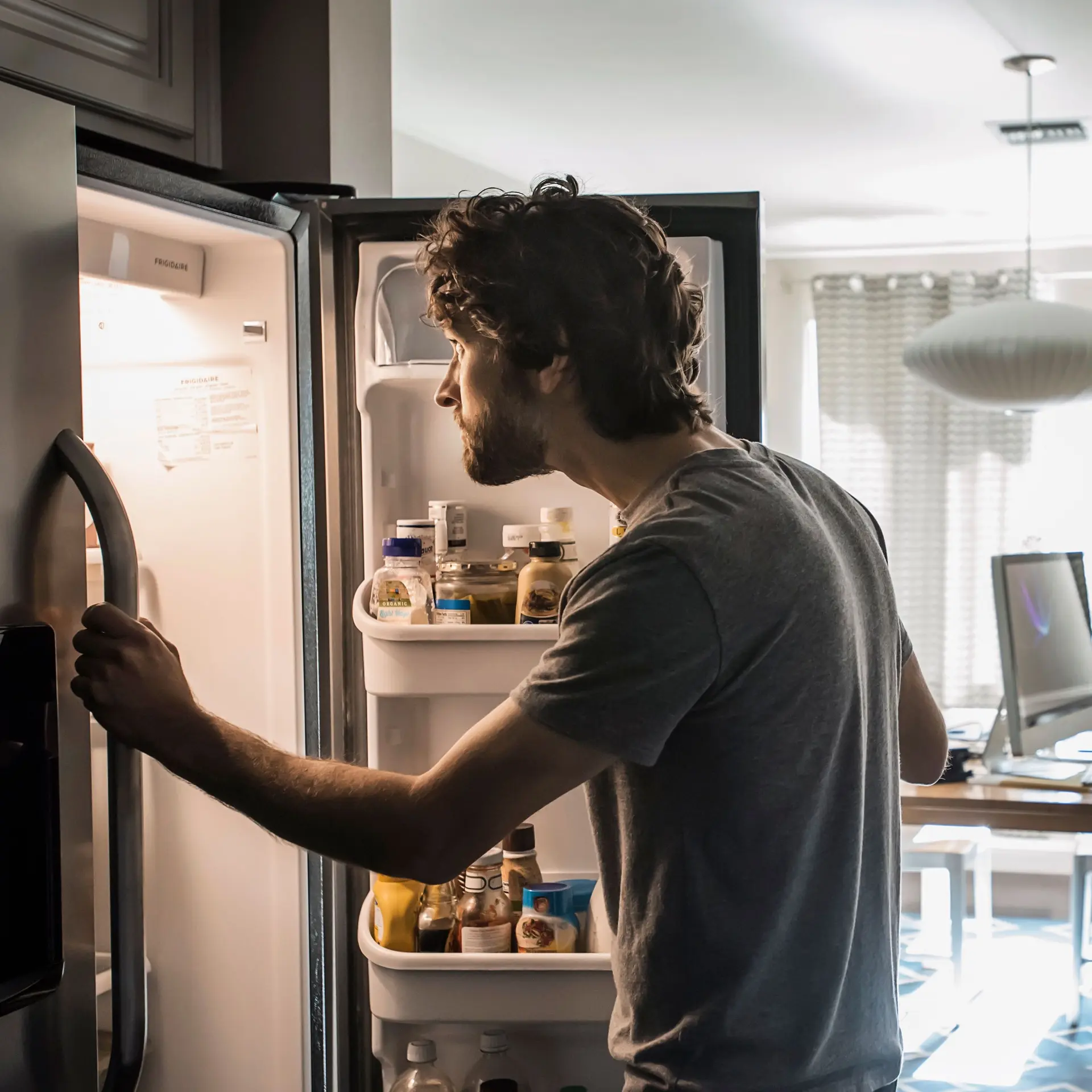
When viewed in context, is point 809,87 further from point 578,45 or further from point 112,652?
point 112,652

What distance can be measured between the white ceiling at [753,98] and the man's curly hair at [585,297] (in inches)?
70.1

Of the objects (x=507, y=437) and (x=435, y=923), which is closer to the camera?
(x=507, y=437)

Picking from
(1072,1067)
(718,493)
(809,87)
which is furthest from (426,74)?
(1072,1067)

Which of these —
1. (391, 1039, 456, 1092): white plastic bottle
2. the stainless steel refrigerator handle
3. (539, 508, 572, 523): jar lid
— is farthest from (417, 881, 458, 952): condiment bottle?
the stainless steel refrigerator handle

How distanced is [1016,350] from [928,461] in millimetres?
2412

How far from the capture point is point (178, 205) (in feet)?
4.21

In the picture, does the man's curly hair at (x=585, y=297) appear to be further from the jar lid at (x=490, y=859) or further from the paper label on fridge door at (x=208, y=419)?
the jar lid at (x=490, y=859)

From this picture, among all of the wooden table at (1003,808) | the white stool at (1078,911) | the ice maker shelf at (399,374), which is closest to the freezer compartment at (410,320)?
the ice maker shelf at (399,374)

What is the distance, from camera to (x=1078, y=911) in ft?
12.1

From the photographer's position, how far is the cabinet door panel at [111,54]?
1196mm

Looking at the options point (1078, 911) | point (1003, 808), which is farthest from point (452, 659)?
point (1078, 911)

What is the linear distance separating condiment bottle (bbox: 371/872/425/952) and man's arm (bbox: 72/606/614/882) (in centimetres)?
58

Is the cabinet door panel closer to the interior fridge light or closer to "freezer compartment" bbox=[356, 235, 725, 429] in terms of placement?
the interior fridge light

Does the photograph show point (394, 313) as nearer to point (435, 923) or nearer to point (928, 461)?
point (435, 923)
